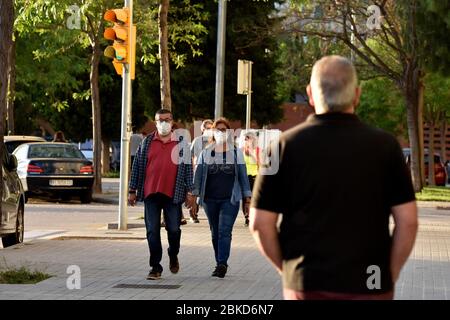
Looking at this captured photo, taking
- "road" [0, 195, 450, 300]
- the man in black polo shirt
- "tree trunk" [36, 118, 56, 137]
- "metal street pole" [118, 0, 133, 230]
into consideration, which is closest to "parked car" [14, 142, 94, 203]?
"road" [0, 195, 450, 300]

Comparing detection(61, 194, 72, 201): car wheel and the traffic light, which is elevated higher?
the traffic light

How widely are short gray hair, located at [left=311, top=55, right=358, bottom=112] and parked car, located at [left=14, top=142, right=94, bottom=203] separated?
24768 mm

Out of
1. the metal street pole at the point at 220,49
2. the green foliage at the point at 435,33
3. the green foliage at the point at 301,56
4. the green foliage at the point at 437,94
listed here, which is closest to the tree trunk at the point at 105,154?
the green foliage at the point at 301,56

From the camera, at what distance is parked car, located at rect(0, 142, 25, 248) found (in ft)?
55.8

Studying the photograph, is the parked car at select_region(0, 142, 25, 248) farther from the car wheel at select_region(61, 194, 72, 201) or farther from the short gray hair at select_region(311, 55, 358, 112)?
the car wheel at select_region(61, 194, 72, 201)

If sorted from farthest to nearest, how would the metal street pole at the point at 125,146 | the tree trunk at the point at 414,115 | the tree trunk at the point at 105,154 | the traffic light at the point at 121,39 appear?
1. the tree trunk at the point at 105,154
2. the tree trunk at the point at 414,115
3. the metal street pole at the point at 125,146
4. the traffic light at the point at 121,39

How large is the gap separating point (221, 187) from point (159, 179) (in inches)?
34.0

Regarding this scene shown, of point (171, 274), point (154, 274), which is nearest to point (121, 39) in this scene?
point (171, 274)

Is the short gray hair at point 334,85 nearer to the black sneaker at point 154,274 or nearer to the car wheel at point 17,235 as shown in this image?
the black sneaker at point 154,274

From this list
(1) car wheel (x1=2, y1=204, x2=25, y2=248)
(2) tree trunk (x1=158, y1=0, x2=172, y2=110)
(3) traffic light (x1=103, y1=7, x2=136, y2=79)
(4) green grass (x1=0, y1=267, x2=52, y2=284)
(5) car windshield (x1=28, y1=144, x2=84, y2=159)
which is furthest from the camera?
(5) car windshield (x1=28, y1=144, x2=84, y2=159)

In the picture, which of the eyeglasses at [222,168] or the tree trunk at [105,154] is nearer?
the eyeglasses at [222,168]

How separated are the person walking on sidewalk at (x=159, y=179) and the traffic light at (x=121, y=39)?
6.51 m

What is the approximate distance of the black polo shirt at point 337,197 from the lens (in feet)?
17.7

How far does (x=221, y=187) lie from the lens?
13672 millimetres
